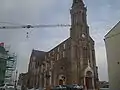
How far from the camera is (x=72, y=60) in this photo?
50.2 m

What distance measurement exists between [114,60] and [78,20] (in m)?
25.7

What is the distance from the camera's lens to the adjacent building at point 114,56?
1133 inches

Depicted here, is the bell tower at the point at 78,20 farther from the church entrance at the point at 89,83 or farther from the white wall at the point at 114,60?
the white wall at the point at 114,60

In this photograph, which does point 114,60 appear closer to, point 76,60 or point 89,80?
point 89,80

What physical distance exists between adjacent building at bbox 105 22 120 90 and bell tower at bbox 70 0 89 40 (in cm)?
2122

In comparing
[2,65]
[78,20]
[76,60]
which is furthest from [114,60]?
[2,65]

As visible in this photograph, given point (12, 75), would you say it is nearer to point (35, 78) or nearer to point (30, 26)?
point (35, 78)

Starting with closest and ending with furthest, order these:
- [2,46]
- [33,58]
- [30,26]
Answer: [30,26], [2,46], [33,58]

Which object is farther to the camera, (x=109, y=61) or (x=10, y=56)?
(x=10, y=56)

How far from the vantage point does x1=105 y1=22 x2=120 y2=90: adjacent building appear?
28.8 m

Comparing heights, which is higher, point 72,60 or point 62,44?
point 62,44

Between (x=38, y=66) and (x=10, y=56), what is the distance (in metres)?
10.6

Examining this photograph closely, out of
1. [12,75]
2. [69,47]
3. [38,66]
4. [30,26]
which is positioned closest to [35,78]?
[38,66]

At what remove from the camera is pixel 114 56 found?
29.5 metres
